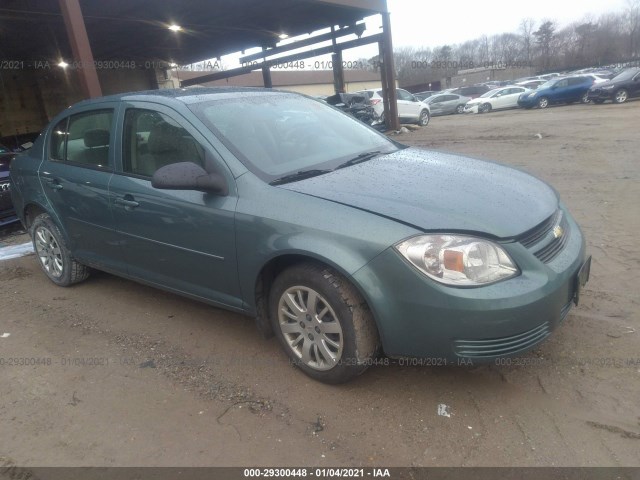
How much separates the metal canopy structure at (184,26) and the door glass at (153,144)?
22.9ft

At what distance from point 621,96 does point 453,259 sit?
21.5m

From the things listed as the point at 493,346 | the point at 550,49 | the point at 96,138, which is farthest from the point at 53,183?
the point at 550,49

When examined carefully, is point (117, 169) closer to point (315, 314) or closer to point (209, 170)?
point (209, 170)

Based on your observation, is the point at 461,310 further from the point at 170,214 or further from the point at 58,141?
the point at 58,141

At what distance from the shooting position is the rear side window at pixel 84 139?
3672mm

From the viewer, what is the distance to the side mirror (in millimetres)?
2770

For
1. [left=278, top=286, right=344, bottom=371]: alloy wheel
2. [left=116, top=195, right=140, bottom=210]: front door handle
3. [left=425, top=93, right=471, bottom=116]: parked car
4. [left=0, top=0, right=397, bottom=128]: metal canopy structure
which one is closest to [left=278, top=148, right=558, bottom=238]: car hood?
[left=278, top=286, right=344, bottom=371]: alloy wheel

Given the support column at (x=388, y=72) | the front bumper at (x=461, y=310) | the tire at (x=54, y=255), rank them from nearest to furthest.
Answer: the front bumper at (x=461, y=310), the tire at (x=54, y=255), the support column at (x=388, y=72)

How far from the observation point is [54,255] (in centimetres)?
451

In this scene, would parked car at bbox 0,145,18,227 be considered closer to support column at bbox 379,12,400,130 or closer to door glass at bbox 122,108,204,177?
door glass at bbox 122,108,204,177

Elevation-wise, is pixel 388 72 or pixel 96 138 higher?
pixel 388 72

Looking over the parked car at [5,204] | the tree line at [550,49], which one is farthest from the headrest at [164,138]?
the tree line at [550,49]

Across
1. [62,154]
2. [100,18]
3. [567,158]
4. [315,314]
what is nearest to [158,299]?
[62,154]

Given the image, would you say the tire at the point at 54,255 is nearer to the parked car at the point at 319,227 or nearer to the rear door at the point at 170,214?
the parked car at the point at 319,227
